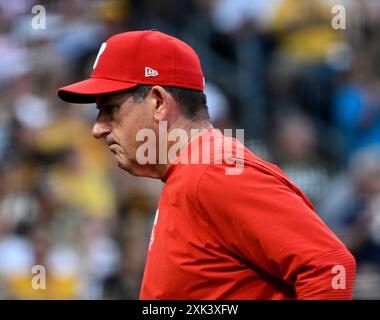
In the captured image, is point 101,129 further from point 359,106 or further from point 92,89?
point 359,106

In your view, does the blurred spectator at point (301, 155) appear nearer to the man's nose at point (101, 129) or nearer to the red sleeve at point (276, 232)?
the man's nose at point (101, 129)

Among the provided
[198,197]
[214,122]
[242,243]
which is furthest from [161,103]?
[214,122]

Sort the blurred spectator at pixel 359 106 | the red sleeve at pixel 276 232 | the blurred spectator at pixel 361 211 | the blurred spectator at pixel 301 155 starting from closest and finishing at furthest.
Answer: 1. the red sleeve at pixel 276 232
2. the blurred spectator at pixel 361 211
3. the blurred spectator at pixel 359 106
4. the blurred spectator at pixel 301 155

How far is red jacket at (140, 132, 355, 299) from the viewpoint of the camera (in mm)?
2209

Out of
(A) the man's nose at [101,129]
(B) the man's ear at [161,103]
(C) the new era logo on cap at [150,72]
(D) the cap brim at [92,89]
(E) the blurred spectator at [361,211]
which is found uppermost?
(C) the new era logo on cap at [150,72]

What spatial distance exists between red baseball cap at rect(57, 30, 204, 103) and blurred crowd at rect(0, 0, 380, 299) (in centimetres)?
352

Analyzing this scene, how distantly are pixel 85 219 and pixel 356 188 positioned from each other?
82.4 inches

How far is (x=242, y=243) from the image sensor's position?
2.28 metres

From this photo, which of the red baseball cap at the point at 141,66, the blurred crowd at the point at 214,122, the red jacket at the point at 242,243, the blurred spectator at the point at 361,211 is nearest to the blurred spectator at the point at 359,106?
the blurred crowd at the point at 214,122

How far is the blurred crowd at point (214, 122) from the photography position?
21.1 ft

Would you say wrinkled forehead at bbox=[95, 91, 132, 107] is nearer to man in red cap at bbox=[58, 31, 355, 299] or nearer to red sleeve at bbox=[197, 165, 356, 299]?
man in red cap at bbox=[58, 31, 355, 299]

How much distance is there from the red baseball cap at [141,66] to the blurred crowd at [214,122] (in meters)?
3.52
